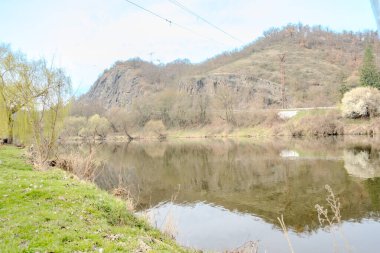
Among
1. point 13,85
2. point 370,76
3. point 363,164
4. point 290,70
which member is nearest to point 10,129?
point 13,85

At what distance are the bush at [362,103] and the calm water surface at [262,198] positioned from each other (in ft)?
97.2

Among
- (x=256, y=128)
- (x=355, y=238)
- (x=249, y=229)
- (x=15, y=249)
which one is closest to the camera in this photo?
(x=15, y=249)

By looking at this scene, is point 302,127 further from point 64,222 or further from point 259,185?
point 64,222

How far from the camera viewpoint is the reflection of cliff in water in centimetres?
1628

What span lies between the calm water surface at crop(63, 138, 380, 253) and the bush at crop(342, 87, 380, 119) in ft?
97.2

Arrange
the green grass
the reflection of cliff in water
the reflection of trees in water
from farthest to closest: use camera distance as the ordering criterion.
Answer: the reflection of trees in water
the reflection of cliff in water
the green grass

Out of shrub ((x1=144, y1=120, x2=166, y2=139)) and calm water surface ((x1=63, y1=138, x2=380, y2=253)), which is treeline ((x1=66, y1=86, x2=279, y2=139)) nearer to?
shrub ((x1=144, y1=120, x2=166, y2=139))

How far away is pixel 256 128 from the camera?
252 ft

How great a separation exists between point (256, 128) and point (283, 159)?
43731 millimetres

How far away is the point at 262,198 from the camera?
755 inches

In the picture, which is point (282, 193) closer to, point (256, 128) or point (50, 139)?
point (50, 139)

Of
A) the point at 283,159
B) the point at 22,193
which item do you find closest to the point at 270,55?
the point at 283,159

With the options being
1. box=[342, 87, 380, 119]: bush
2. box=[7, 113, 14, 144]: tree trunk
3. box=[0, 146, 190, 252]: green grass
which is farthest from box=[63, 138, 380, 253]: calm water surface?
box=[342, 87, 380, 119]: bush

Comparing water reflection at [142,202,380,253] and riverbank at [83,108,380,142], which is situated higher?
riverbank at [83,108,380,142]
